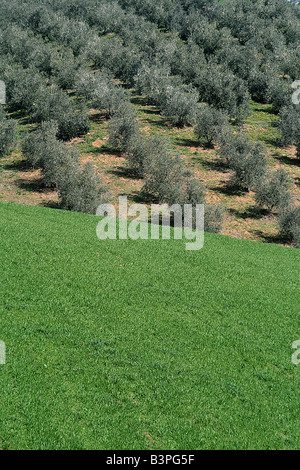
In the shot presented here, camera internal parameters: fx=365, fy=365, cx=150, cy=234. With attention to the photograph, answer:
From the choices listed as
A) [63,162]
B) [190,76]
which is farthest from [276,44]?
[63,162]

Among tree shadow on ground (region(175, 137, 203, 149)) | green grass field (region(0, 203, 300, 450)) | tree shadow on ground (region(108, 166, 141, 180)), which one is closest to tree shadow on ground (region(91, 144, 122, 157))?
tree shadow on ground (region(108, 166, 141, 180))

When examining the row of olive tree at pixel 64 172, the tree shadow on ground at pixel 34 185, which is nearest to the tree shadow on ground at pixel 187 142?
the row of olive tree at pixel 64 172

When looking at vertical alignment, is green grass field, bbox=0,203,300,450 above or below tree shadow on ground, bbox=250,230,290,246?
above

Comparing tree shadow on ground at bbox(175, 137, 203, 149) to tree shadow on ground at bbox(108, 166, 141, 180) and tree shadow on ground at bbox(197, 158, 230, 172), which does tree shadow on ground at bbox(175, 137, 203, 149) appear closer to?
tree shadow on ground at bbox(197, 158, 230, 172)

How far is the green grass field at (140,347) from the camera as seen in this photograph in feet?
27.1

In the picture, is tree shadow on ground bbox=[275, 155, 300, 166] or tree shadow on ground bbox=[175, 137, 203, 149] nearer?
tree shadow on ground bbox=[275, 155, 300, 166]

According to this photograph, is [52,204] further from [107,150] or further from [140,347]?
[140,347]

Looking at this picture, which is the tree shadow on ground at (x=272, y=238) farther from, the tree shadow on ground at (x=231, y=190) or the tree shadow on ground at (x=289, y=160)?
the tree shadow on ground at (x=289, y=160)

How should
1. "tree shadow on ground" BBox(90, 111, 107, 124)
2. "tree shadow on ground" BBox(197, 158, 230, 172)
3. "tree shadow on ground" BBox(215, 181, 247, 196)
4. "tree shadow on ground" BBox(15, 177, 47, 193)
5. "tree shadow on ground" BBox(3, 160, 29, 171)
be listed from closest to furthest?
1. "tree shadow on ground" BBox(15, 177, 47, 193)
2. "tree shadow on ground" BBox(215, 181, 247, 196)
3. "tree shadow on ground" BBox(3, 160, 29, 171)
4. "tree shadow on ground" BBox(197, 158, 230, 172)
5. "tree shadow on ground" BBox(90, 111, 107, 124)

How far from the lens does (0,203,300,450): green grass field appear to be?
→ 827 centimetres

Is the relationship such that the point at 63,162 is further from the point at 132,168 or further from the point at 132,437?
the point at 132,437

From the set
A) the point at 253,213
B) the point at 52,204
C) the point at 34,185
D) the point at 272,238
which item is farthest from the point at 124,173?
the point at 272,238

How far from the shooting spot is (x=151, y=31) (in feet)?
256

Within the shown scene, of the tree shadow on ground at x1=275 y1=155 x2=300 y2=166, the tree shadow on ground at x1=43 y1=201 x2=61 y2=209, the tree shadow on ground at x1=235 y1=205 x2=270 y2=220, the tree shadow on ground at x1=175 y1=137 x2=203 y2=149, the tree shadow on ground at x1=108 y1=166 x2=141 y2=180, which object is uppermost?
the tree shadow on ground at x1=175 y1=137 x2=203 y2=149
